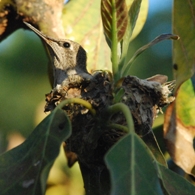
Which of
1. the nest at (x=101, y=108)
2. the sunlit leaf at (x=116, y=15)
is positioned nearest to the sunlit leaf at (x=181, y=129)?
the nest at (x=101, y=108)

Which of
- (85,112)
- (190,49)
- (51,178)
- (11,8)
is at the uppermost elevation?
(11,8)

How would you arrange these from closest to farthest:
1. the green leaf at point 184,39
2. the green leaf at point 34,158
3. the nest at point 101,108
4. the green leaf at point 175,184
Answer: the green leaf at point 34,158, the green leaf at point 175,184, the nest at point 101,108, the green leaf at point 184,39

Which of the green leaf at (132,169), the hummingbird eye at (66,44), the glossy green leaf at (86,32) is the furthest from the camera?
the glossy green leaf at (86,32)

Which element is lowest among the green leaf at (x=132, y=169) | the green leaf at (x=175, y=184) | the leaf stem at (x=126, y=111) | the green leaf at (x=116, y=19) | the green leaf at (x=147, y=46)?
the green leaf at (x=175, y=184)

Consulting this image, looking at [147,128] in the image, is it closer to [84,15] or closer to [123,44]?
[123,44]

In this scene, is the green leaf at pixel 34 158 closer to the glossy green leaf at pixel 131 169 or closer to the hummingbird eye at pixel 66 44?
the glossy green leaf at pixel 131 169

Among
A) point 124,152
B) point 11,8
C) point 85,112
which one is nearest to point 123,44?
point 85,112
